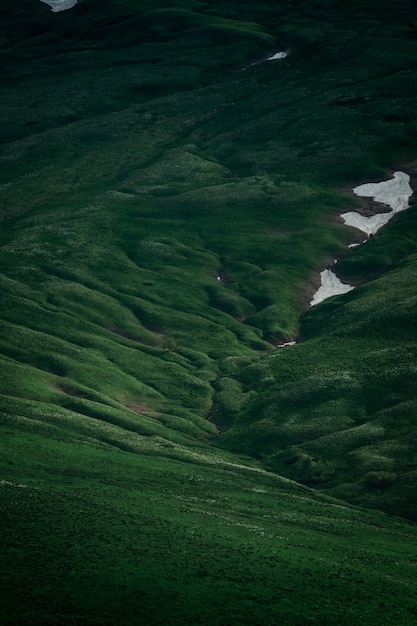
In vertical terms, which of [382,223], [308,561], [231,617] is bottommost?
[382,223]

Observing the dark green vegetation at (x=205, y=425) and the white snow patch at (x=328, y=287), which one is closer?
the dark green vegetation at (x=205, y=425)

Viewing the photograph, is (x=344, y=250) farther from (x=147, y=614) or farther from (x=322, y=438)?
(x=147, y=614)

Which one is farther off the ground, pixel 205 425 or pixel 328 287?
pixel 205 425

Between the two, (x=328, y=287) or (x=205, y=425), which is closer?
(x=205, y=425)

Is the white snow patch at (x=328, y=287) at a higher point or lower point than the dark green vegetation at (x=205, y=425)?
lower

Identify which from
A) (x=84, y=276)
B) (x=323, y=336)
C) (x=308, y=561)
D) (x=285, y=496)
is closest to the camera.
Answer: (x=308, y=561)

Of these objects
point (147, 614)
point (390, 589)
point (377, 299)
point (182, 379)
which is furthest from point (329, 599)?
point (377, 299)

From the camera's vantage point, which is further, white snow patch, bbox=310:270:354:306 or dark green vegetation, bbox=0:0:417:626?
white snow patch, bbox=310:270:354:306

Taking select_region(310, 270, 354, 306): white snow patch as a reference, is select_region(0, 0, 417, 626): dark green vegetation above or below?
above
